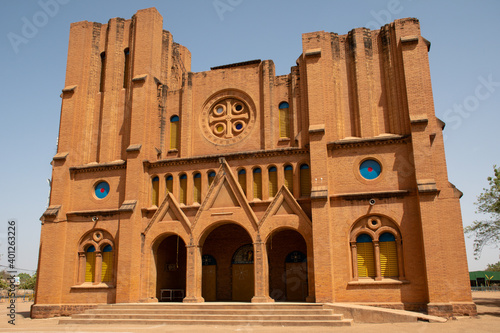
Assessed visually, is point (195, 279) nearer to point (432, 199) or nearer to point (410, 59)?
point (432, 199)

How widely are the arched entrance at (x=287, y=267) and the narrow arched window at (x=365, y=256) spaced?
4031 mm

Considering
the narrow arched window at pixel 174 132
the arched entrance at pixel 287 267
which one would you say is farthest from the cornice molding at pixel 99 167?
the arched entrance at pixel 287 267

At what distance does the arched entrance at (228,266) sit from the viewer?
26719mm

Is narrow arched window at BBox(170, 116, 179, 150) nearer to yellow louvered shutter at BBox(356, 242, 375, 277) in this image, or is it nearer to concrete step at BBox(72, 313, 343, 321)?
concrete step at BBox(72, 313, 343, 321)

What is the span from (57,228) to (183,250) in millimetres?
8076

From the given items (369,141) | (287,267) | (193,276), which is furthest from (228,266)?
(369,141)

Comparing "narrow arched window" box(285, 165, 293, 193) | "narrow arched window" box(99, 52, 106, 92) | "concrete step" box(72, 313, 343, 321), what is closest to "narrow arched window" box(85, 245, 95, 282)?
"concrete step" box(72, 313, 343, 321)

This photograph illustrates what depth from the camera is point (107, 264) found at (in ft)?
86.0

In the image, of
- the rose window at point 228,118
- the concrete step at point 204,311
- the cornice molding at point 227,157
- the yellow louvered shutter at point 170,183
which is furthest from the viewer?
the rose window at point 228,118

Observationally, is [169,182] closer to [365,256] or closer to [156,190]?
[156,190]

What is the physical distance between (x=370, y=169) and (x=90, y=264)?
1757cm

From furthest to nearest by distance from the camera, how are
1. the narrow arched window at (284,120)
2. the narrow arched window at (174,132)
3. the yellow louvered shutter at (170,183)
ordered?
1. the narrow arched window at (174,132)
2. the yellow louvered shutter at (170,183)
3. the narrow arched window at (284,120)

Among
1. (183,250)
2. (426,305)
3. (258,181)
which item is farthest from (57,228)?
(426,305)

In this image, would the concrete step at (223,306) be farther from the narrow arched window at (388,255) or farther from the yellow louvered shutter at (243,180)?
the yellow louvered shutter at (243,180)
